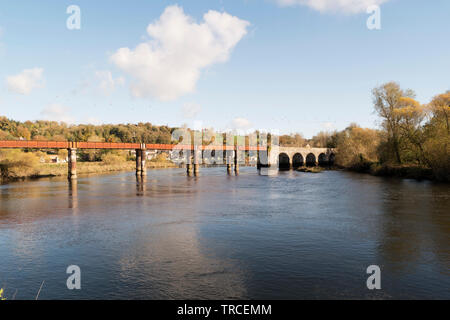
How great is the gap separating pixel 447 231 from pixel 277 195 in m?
24.8

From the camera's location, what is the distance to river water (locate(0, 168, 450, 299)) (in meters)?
14.7

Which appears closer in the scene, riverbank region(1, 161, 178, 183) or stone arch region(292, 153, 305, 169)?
riverbank region(1, 161, 178, 183)

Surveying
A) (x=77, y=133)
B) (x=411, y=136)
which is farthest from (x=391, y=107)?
(x=77, y=133)

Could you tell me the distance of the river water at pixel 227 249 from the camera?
579 inches

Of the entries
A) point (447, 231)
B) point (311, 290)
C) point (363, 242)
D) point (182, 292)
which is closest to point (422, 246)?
point (363, 242)

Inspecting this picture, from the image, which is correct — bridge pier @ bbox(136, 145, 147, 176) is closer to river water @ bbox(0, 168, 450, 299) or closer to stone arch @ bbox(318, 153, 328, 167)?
river water @ bbox(0, 168, 450, 299)

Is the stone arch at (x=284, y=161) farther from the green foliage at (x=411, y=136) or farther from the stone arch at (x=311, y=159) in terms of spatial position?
the green foliage at (x=411, y=136)

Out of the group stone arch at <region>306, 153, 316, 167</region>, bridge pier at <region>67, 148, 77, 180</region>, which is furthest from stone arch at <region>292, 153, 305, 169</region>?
bridge pier at <region>67, 148, 77, 180</region>

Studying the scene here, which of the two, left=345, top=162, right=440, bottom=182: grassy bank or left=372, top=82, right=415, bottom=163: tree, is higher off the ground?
left=372, top=82, right=415, bottom=163: tree

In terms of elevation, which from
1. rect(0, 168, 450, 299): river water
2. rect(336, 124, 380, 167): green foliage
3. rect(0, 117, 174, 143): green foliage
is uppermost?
rect(0, 117, 174, 143): green foliage

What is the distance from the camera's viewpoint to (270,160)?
132125 mm

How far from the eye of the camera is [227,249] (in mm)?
20672
